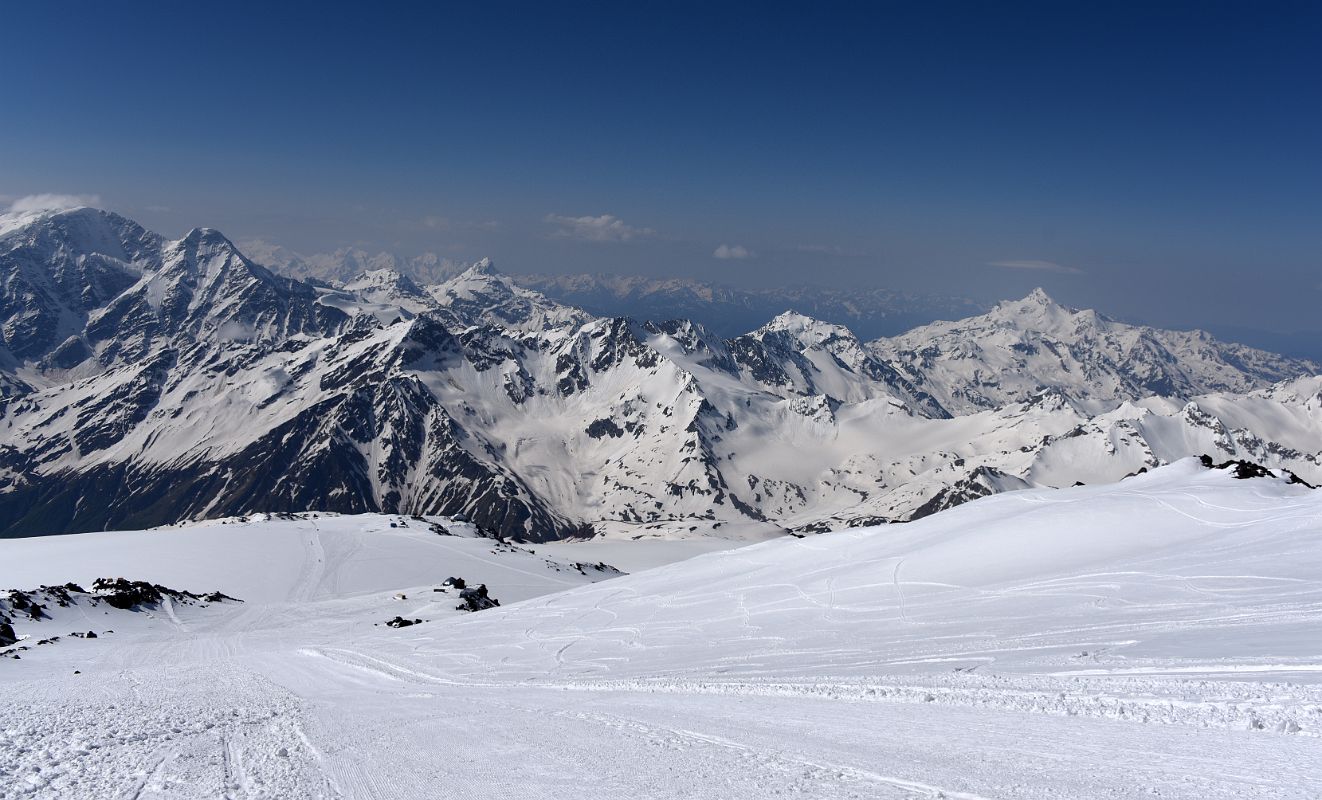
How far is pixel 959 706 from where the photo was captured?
1347cm

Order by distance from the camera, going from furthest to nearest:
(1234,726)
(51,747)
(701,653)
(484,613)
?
(484,613)
(701,653)
(51,747)
(1234,726)

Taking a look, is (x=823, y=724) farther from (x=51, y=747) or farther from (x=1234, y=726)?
(x=51, y=747)

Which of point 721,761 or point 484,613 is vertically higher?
point 721,761

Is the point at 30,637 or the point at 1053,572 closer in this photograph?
the point at 1053,572

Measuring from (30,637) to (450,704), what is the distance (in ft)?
102

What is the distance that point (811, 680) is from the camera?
17.2 meters

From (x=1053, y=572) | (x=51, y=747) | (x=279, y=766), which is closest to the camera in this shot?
(x=279, y=766)

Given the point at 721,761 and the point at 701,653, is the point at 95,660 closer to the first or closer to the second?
the point at 701,653

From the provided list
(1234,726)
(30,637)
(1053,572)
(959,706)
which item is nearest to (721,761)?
(959,706)

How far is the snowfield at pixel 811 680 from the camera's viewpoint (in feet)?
34.4

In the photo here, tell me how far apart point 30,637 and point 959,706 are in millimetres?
44324

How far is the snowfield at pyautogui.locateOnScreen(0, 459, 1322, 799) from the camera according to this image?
10.5 meters

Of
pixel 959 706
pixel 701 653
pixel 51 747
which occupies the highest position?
pixel 959 706

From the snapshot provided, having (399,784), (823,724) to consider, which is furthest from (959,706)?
(399,784)
